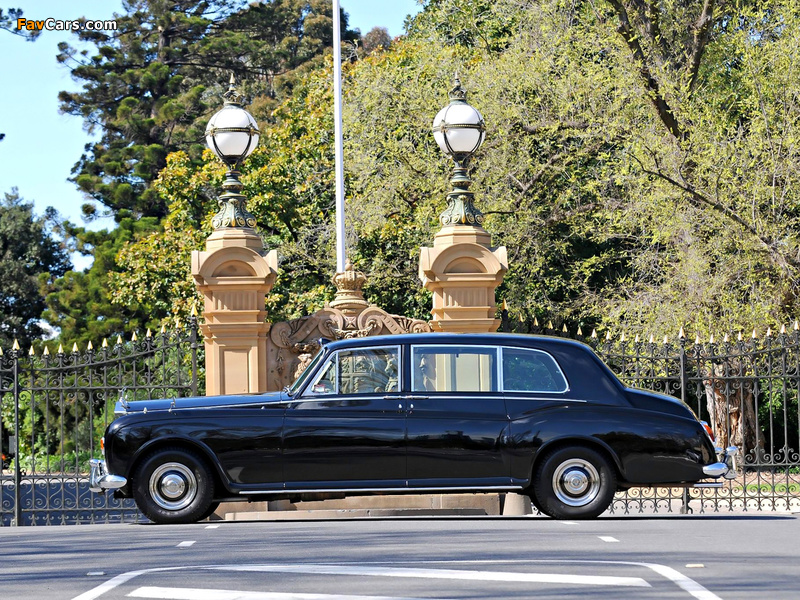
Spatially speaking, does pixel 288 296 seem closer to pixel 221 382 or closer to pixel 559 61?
pixel 559 61

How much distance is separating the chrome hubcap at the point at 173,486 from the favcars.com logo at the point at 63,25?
70.6 feet

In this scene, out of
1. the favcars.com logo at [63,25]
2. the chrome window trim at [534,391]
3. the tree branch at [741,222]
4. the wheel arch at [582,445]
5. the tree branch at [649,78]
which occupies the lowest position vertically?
the wheel arch at [582,445]

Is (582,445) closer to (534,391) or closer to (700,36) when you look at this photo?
(534,391)

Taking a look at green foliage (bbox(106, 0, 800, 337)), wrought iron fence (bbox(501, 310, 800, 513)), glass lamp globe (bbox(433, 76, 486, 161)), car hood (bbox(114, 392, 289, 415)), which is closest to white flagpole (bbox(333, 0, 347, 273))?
wrought iron fence (bbox(501, 310, 800, 513))

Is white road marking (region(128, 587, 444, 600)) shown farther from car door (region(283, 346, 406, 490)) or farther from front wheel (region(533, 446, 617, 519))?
front wheel (region(533, 446, 617, 519))

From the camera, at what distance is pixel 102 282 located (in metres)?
42.8

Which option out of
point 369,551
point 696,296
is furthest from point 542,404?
point 696,296

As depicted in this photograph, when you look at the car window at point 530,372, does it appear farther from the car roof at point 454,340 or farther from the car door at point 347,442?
the car door at point 347,442

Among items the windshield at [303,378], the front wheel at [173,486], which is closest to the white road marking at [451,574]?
the front wheel at [173,486]

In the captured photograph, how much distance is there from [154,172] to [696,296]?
30.3m

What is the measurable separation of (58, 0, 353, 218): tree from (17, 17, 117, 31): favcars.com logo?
3.21 ft

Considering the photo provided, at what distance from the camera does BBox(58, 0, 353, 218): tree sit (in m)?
45.6

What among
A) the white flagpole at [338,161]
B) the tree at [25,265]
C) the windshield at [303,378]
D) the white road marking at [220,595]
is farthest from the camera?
the tree at [25,265]

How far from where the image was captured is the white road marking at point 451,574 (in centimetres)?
688
